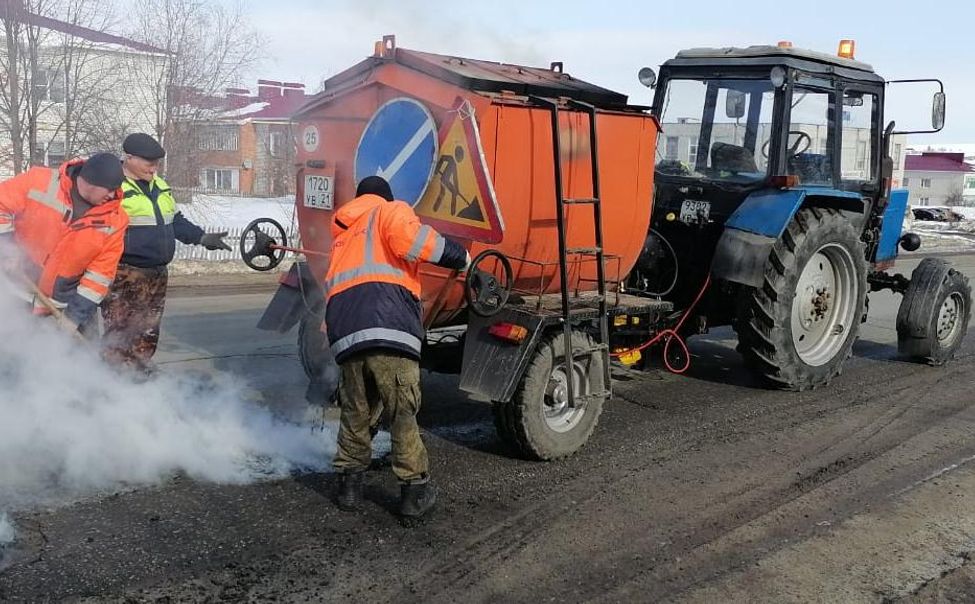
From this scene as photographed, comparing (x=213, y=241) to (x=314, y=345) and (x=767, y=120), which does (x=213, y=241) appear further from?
(x=767, y=120)

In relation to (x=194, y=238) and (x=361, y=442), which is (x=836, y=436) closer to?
(x=361, y=442)

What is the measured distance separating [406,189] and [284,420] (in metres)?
1.64

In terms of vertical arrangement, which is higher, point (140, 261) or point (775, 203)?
A: point (775, 203)

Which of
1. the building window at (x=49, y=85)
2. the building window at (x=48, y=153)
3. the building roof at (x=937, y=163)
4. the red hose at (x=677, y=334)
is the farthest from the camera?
the building roof at (x=937, y=163)

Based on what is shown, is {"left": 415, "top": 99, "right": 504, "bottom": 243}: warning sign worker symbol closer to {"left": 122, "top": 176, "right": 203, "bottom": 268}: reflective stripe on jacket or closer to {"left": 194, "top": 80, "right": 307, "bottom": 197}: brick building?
{"left": 194, "top": 80, "right": 307, "bottom": 197}: brick building

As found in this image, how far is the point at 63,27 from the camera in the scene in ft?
45.5

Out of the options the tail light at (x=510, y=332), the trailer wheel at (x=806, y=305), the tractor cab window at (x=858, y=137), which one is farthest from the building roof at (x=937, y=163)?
the tail light at (x=510, y=332)

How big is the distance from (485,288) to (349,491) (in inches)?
46.9

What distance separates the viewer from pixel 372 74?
16.3ft

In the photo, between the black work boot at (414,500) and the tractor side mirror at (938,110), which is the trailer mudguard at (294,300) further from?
the tractor side mirror at (938,110)

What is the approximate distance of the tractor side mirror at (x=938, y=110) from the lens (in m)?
7.04

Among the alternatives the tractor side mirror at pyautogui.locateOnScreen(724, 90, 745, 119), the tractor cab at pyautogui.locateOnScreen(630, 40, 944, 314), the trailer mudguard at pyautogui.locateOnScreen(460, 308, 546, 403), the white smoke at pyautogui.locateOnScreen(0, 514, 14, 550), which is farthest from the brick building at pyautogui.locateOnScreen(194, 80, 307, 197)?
the tractor side mirror at pyautogui.locateOnScreen(724, 90, 745, 119)

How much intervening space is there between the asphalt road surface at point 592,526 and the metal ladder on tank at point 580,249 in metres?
0.52

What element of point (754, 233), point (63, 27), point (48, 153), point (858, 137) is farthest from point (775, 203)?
point (48, 153)
